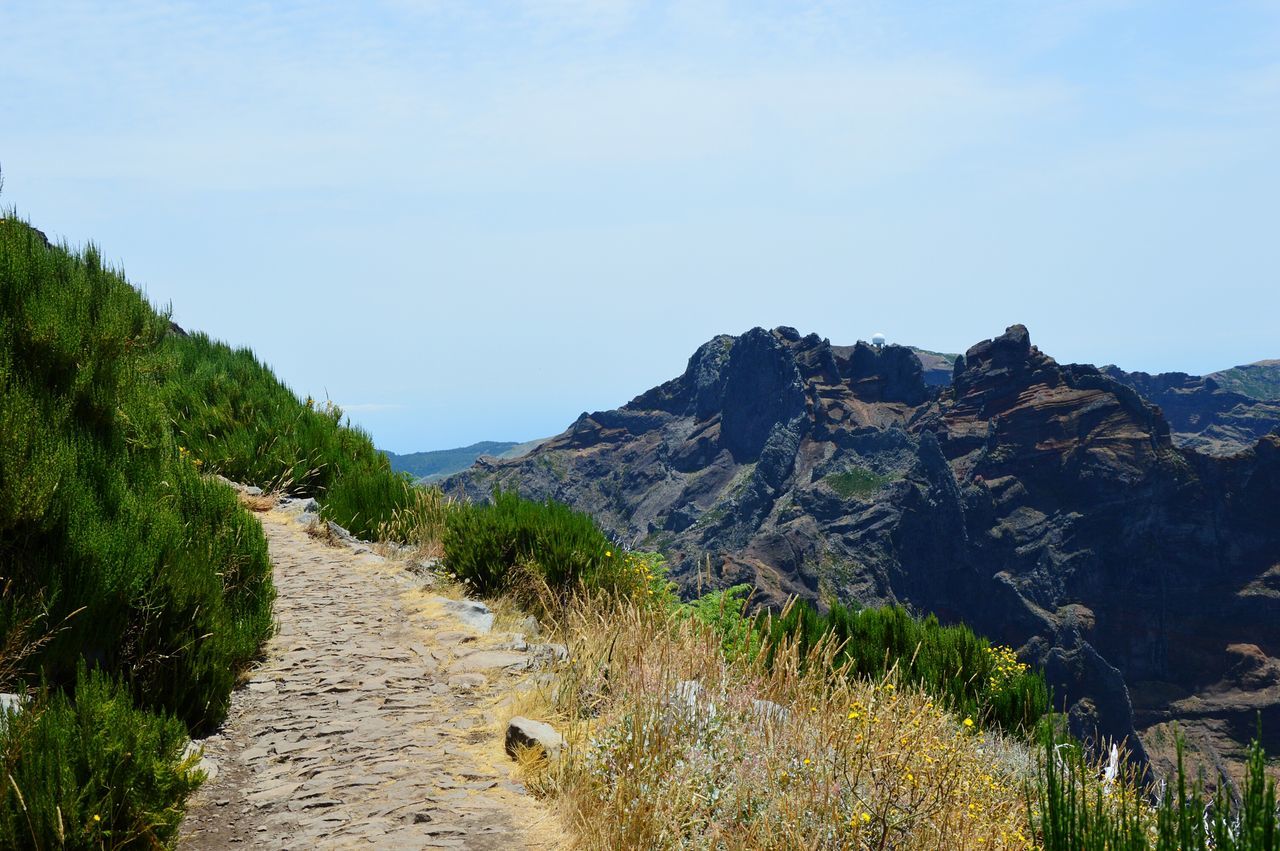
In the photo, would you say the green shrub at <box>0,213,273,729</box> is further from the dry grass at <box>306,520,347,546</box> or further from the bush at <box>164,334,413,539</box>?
the bush at <box>164,334,413,539</box>

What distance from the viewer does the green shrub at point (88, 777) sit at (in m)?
3.73

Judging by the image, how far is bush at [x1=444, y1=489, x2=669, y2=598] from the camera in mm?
9531

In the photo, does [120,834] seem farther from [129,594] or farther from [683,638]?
[683,638]

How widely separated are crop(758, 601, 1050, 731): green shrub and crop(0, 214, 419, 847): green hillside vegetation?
5598 mm

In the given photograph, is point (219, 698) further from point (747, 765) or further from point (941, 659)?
point (941, 659)

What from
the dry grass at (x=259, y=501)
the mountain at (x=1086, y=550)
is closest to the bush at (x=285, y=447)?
the dry grass at (x=259, y=501)

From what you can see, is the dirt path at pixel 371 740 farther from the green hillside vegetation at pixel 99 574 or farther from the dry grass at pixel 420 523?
the dry grass at pixel 420 523

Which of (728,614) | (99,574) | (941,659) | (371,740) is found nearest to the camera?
(99,574)

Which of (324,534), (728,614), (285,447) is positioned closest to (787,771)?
(728,614)

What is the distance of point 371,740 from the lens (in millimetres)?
5852

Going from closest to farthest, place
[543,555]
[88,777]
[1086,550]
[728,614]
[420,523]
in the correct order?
[88,777], [728,614], [543,555], [420,523], [1086,550]

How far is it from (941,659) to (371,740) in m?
7.36

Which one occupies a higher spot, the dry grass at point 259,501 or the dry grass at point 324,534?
the dry grass at point 259,501

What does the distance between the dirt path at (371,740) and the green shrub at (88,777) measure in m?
0.51
